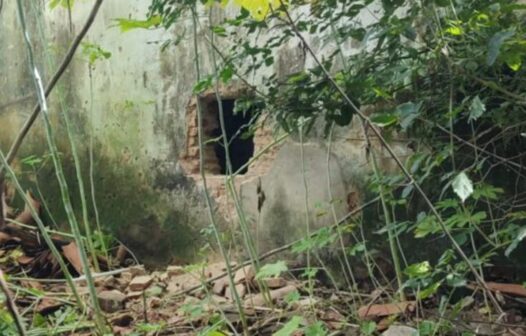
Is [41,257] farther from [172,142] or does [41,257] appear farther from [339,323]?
[339,323]

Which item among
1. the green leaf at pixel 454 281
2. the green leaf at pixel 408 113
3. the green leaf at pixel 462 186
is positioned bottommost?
the green leaf at pixel 454 281

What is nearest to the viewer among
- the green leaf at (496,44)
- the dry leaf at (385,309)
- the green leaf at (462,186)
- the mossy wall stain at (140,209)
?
the green leaf at (496,44)

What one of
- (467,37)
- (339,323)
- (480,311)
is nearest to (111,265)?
(339,323)

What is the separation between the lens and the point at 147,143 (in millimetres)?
4738

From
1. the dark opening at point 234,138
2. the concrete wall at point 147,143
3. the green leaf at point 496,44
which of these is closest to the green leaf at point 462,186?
the green leaf at point 496,44

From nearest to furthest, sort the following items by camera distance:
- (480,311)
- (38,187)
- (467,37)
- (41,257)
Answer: (467,37) → (480,311) → (41,257) → (38,187)

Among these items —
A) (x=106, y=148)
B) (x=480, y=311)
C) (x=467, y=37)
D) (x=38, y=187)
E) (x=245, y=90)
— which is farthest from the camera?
(x=38, y=187)

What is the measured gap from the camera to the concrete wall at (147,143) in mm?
4035

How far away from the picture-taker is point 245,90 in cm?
397

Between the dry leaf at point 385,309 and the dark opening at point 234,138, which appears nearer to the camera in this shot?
the dry leaf at point 385,309

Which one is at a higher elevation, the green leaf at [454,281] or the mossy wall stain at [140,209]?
the green leaf at [454,281]

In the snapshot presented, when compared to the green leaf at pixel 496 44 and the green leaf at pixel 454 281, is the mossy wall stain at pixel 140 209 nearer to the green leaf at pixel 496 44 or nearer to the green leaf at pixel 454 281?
the green leaf at pixel 454 281

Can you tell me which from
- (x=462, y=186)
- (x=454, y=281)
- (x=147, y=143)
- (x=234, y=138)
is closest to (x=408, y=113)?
(x=462, y=186)

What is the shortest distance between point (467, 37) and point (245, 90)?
1.86 metres
